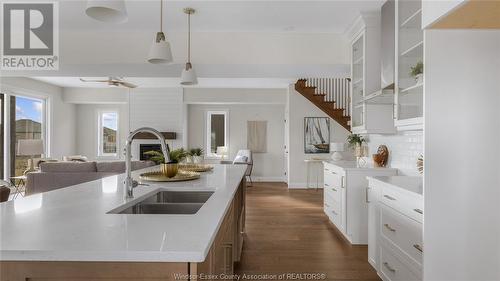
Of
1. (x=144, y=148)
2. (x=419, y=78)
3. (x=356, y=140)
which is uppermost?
(x=419, y=78)

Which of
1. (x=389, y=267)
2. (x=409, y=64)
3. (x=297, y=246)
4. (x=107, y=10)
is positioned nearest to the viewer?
(x=107, y=10)

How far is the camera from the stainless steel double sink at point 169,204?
1630 millimetres

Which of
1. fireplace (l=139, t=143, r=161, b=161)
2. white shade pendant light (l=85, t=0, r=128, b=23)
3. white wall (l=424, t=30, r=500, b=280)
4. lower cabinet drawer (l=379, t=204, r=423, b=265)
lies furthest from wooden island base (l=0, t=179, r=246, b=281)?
fireplace (l=139, t=143, r=161, b=161)

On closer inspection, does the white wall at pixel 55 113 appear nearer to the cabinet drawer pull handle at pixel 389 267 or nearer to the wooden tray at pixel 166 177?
the wooden tray at pixel 166 177

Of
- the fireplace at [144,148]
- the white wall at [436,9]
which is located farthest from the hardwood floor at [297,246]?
the fireplace at [144,148]

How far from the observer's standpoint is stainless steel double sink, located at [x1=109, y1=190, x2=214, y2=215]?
1630 millimetres

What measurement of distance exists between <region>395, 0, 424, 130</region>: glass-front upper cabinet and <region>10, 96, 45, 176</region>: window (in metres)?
7.64

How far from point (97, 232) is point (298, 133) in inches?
272

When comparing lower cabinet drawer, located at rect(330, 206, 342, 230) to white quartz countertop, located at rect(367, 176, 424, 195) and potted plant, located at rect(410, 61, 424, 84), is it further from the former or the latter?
potted plant, located at rect(410, 61, 424, 84)

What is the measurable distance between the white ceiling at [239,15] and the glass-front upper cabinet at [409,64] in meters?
0.65

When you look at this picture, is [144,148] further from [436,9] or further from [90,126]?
[436,9]

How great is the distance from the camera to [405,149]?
10.9 ft

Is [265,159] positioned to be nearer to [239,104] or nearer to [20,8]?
[239,104]

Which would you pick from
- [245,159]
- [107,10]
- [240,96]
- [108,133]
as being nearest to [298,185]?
[245,159]
